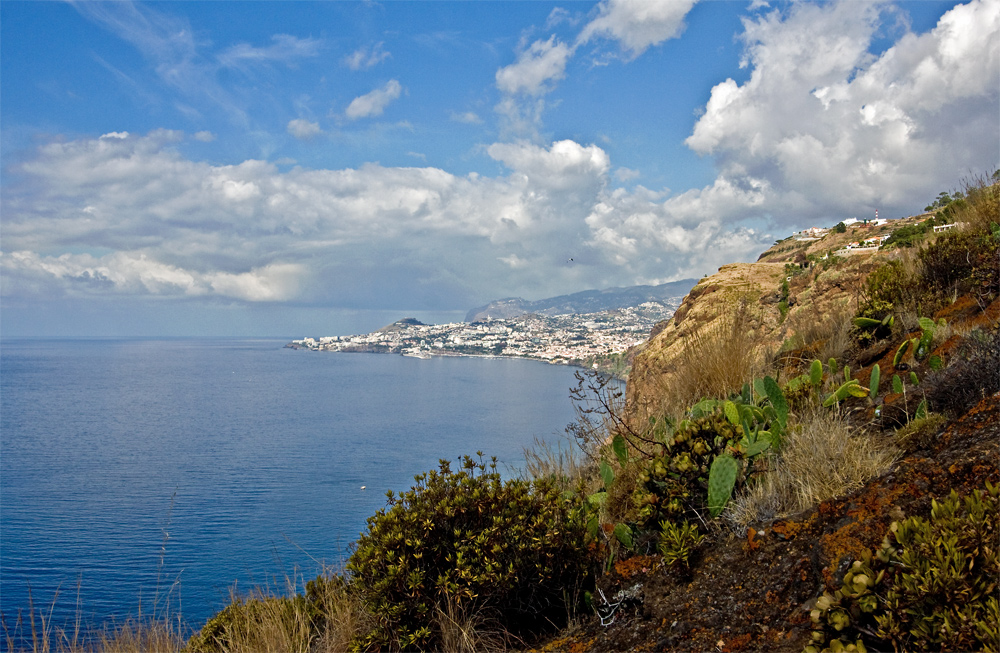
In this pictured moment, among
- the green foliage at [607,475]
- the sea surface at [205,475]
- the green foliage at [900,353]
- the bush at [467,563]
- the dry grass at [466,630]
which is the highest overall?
the green foliage at [900,353]

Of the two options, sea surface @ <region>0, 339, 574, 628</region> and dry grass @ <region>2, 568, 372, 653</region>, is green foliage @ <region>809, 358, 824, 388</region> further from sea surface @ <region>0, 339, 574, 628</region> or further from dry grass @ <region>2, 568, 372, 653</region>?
dry grass @ <region>2, 568, 372, 653</region>

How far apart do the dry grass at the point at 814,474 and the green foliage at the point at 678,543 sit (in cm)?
26

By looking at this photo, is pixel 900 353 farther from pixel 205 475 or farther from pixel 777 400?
pixel 205 475

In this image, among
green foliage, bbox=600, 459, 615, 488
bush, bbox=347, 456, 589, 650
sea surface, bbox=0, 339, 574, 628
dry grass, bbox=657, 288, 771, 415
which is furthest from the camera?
sea surface, bbox=0, 339, 574, 628

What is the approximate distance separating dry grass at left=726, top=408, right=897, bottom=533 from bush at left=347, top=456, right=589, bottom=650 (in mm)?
1140

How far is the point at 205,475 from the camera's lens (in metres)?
38.5

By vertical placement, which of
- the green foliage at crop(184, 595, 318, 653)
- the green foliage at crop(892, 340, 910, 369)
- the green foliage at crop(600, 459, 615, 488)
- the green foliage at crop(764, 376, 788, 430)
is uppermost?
→ the green foliage at crop(892, 340, 910, 369)

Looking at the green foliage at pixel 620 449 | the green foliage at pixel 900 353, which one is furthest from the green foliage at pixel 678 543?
the green foliage at pixel 900 353

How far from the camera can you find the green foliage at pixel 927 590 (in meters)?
2.05

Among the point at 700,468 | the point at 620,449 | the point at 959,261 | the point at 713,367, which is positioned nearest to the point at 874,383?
the point at 713,367

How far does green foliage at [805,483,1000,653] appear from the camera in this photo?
2053 mm

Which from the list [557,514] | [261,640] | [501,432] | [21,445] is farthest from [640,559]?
[21,445]

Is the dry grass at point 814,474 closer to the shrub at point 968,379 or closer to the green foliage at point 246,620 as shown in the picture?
the shrub at point 968,379

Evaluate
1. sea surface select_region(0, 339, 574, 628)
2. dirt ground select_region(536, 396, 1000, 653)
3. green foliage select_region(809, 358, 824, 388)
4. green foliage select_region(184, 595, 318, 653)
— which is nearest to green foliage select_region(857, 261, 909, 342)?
green foliage select_region(809, 358, 824, 388)
